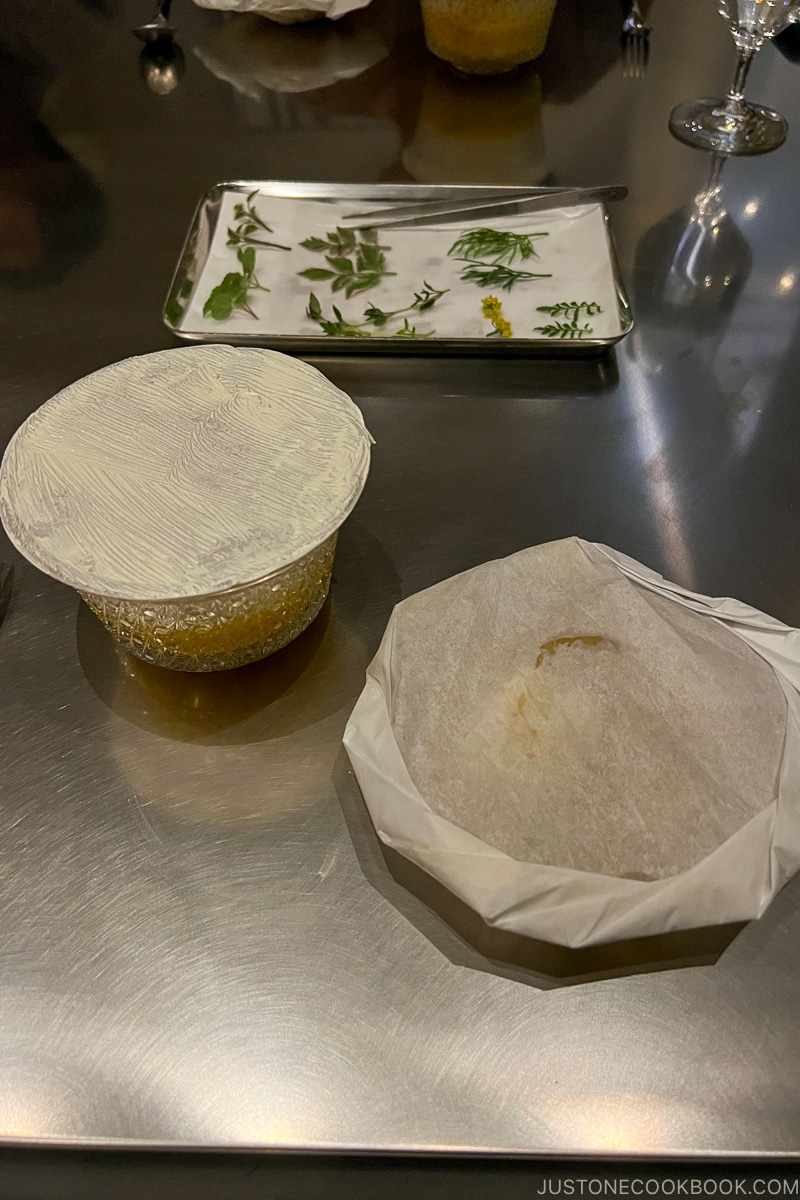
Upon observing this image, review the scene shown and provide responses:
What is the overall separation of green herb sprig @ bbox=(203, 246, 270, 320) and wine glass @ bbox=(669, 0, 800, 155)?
65cm

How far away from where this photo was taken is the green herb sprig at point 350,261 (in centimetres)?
82

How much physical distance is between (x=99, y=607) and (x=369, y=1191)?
1.13ft

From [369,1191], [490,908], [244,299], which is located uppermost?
[244,299]

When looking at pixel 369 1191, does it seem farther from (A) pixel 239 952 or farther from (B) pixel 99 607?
(B) pixel 99 607

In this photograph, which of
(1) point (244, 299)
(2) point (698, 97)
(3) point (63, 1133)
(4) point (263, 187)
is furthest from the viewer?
(2) point (698, 97)

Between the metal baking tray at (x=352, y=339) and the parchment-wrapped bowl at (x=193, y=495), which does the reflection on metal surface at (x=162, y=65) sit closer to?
the metal baking tray at (x=352, y=339)

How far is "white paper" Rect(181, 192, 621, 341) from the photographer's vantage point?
777 millimetres

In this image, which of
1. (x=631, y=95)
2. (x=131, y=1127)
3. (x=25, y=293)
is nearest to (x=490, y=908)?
(x=131, y=1127)

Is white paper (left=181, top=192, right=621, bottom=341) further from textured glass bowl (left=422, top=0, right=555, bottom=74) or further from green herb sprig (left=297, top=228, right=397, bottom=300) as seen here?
textured glass bowl (left=422, top=0, right=555, bottom=74)

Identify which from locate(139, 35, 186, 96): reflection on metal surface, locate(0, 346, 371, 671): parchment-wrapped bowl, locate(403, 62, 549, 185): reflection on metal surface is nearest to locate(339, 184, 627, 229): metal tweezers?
locate(403, 62, 549, 185): reflection on metal surface

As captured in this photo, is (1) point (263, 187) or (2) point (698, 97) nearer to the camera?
(1) point (263, 187)

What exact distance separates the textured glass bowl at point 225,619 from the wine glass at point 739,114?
912 mm

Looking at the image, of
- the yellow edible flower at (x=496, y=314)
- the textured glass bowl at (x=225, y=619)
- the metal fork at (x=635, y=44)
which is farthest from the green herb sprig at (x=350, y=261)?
the metal fork at (x=635, y=44)

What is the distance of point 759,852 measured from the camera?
16.8 inches
